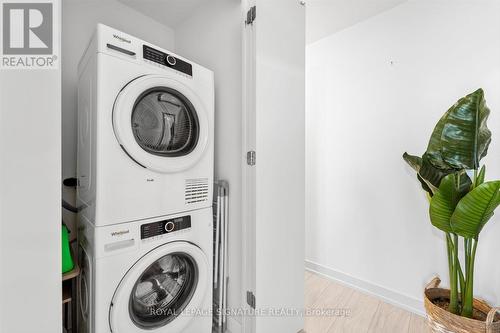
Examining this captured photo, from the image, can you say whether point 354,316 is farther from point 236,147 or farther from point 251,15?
point 251,15

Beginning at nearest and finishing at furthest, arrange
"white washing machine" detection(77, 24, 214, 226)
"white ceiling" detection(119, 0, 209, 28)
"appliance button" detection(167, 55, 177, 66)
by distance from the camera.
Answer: "white washing machine" detection(77, 24, 214, 226) → "appliance button" detection(167, 55, 177, 66) → "white ceiling" detection(119, 0, 209, 28)

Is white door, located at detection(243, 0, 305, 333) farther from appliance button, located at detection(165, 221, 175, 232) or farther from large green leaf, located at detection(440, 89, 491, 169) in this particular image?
large green leaf, located at detection(440, 89, 491, 169)

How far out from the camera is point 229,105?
1.61 meters

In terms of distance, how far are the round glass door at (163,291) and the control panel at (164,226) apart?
17 centimetres

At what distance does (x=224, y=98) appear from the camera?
5.39 feet

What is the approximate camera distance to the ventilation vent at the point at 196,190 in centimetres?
136

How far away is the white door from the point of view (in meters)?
1.40

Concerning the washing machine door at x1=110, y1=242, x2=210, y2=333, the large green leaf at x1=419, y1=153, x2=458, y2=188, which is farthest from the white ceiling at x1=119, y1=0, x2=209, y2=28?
the large green leaf at x1=419, y1=153, x2=458, y2=188

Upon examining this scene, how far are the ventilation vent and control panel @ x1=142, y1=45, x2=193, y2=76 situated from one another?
0.66 meters

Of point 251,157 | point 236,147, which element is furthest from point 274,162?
point 236,147
